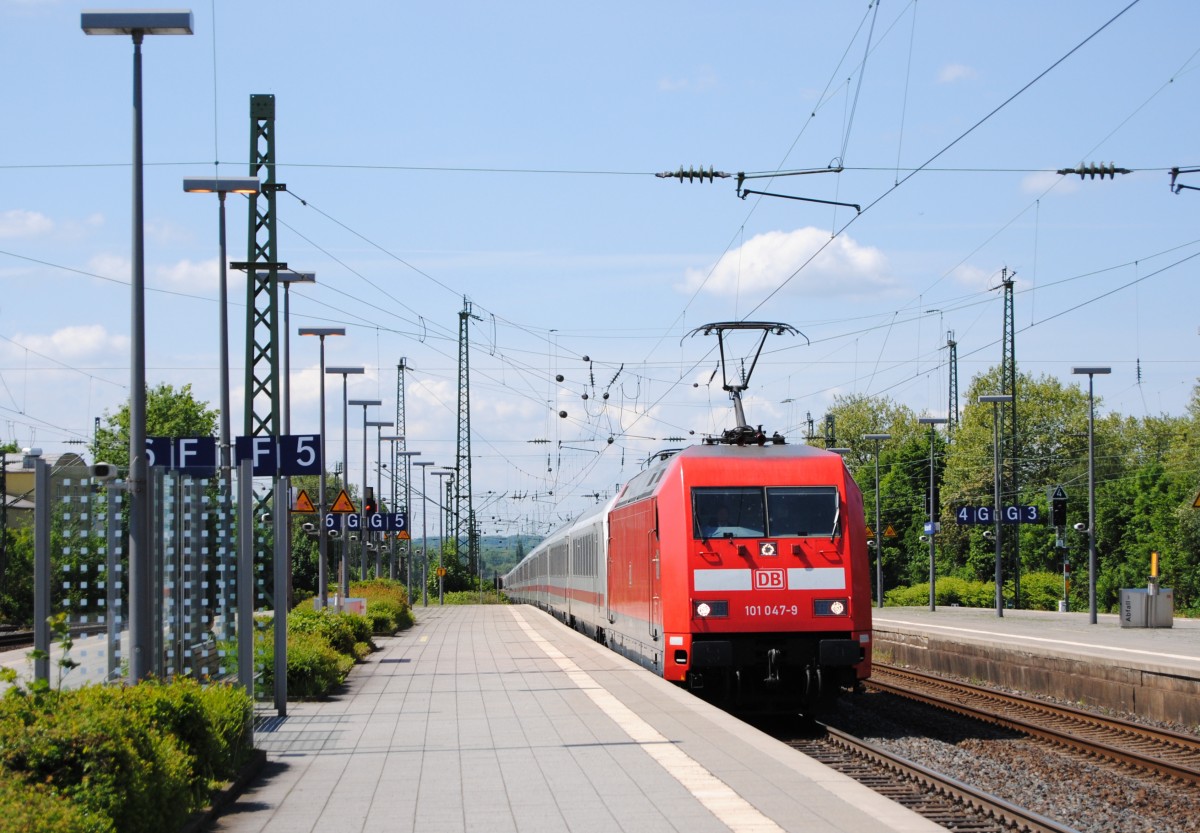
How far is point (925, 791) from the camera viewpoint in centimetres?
1176

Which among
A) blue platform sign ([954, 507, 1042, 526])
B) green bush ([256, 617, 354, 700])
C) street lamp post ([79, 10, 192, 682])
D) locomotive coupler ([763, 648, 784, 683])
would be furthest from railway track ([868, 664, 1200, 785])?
blue platform sign ([954, 507, 1042, 526])

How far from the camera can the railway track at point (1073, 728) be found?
1357 cm

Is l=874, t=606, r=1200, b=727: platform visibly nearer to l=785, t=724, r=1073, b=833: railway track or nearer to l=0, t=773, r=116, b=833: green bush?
l=785, t=724, r=1073, b=833: railway track

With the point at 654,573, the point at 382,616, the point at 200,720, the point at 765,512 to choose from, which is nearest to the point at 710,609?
the point at 765,512

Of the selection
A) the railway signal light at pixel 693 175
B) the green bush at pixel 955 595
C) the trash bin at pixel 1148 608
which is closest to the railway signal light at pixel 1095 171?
the railway signal light at pixel 693 175

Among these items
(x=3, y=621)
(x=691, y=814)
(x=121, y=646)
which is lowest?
(x=3, y=621)

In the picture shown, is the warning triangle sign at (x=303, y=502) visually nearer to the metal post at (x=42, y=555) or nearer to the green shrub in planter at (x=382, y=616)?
the green shrub in planter at (x=382, y=616)

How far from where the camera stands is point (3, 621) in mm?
43000

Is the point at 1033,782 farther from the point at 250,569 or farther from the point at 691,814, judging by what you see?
the point at 250,569

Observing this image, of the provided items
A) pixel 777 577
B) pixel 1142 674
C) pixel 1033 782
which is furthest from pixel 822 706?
pixel 1142 674

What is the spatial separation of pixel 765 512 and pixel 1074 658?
7.42 metres

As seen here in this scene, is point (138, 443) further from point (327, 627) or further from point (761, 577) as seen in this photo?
point (327, 627)

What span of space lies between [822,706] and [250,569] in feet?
22.9

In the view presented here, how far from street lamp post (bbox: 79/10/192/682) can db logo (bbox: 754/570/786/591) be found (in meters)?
7.34
